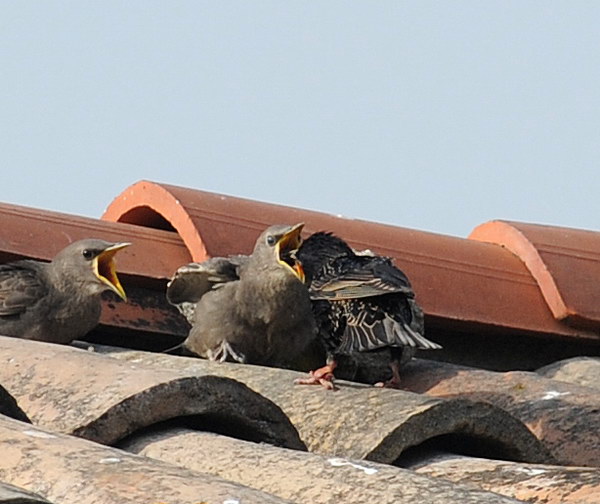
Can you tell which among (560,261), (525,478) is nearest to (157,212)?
(560,261)

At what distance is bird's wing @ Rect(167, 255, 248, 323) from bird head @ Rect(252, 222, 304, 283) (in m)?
0.11

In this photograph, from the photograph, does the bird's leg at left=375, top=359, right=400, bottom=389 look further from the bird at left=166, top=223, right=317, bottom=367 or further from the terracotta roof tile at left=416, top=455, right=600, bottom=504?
the terracotta roof tile at left=416, top=455, right=600, bottom=504

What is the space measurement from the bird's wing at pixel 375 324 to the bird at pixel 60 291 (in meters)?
0.65

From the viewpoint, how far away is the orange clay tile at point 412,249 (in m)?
4.92

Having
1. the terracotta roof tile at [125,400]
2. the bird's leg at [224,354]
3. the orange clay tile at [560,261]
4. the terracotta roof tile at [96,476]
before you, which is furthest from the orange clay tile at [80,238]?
the terracotta roof tile at [96,476]

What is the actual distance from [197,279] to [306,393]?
116 cm

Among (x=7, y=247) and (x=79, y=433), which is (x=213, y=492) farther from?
(x=7, y=247)

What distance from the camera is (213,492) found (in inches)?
86.8

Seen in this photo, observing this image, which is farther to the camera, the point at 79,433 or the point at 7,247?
the point at 7,247

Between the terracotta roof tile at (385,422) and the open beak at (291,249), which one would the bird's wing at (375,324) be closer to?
the open beak at (291,249)

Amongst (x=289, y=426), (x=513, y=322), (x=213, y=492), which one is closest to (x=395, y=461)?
(x=289, y=426)

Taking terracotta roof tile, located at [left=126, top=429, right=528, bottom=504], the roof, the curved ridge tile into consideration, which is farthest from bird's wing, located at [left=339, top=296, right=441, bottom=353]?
terracotta roof tile, located at [left=126, top=429, right=528, bottom=504]

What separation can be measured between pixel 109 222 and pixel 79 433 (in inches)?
91.2

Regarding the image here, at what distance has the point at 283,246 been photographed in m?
4.72
